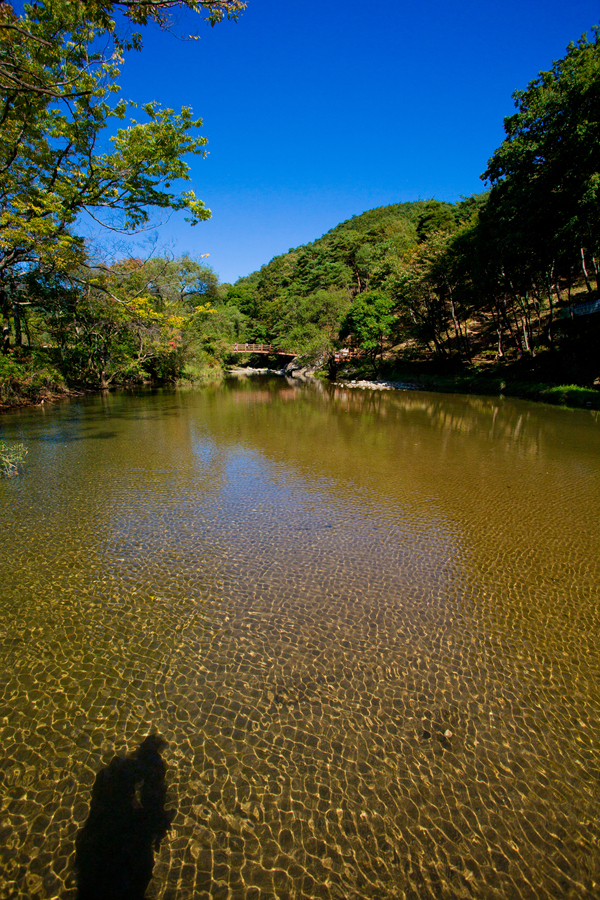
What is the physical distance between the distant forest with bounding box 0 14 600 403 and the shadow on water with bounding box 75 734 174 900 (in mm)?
10569

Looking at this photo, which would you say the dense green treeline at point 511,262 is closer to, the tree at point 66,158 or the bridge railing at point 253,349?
the bridge railing at point 253,349

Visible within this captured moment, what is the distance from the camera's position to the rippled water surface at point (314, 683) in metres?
2.13

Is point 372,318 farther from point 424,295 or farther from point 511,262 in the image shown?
point 511,262

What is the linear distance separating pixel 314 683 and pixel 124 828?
152 cm

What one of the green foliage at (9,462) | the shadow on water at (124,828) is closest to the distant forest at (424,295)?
the green foliage at (9,462)

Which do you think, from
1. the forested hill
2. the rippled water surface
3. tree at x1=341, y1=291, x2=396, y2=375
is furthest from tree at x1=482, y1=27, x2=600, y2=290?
the rippled water surface

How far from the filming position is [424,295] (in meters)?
30.2

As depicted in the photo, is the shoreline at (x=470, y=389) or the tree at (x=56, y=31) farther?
the shoreline at (x=470, y=389)

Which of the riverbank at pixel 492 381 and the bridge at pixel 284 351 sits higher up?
the bridge at pixel 284 351

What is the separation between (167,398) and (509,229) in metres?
21.0

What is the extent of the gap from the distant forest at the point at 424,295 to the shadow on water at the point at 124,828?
10569mm

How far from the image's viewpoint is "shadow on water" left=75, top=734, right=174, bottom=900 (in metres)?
1.99

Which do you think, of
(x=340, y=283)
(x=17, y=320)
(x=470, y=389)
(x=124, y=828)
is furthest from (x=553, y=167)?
(x=340, y=283)

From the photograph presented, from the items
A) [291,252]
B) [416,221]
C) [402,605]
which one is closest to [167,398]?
[402,605]
